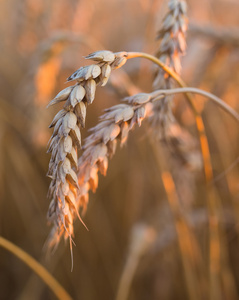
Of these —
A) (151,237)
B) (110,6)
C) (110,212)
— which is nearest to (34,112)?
(151,237)

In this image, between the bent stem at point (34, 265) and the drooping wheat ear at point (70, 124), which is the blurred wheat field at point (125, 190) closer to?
the bent stem at point (34, 265)

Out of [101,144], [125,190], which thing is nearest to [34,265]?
[101,144]

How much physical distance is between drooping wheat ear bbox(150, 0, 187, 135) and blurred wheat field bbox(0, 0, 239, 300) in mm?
197

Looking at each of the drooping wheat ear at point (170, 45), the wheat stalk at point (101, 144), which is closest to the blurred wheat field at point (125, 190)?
the drooping wheat ear at point (170, 45)

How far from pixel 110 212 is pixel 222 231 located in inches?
23.5

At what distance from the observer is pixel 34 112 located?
1.11 meters

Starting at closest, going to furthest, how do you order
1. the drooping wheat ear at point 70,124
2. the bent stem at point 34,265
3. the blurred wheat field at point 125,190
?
the drooping wheat ear at point 70,124
the bent stem at point 34,265
the blurred wheat field at point 125,190

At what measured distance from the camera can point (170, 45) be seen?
0.59 m

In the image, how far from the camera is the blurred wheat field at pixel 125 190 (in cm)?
93

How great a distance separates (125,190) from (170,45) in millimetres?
1113

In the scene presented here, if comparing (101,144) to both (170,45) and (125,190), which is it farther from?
(125,190)

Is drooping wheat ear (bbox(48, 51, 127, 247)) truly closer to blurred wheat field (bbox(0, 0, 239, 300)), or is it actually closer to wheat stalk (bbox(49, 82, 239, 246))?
wheat stalk (bbox(49, 82, 239, 246))

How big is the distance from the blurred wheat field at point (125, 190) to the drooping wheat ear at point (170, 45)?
197 millimetres

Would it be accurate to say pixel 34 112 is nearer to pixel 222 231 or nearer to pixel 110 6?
pixel 222 231
